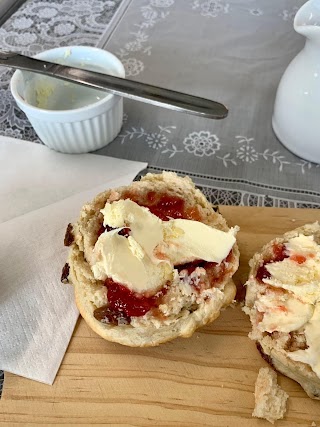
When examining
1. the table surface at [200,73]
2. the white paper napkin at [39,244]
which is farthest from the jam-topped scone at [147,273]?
the table surface at [200,73]

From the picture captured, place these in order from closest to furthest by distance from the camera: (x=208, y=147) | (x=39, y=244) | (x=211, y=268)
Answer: (x=211, y=268) → (x=39, y=244) → (x=208, y=147)

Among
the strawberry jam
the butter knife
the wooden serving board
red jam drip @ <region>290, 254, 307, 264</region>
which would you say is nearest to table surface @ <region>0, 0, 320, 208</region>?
the butter knife

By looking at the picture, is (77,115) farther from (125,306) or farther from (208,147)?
(125,306)

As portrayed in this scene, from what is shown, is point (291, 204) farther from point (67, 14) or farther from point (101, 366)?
point (67, 14)

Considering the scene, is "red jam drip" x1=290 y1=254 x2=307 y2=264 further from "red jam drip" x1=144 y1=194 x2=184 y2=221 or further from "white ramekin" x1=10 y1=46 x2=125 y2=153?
"white ramekin" x1=10 y1=46 x2=125 y2=153

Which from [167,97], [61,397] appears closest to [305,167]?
[167,97]

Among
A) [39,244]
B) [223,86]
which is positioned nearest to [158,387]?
[39,244]
